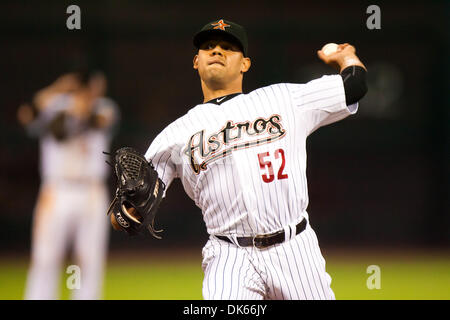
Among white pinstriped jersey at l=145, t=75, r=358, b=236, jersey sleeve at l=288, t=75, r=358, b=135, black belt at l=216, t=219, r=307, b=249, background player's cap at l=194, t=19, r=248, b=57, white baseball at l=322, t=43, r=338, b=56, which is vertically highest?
background player's cap at l=194, t=19, r=248, b=57

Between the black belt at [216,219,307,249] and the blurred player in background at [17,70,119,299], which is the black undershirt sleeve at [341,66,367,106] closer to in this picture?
the black belt at [216,219,307,249]

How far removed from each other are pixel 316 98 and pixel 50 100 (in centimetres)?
427

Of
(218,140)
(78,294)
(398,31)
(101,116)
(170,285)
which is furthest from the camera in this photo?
(398,31)

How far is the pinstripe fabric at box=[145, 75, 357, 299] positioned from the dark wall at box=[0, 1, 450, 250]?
696 centimetres

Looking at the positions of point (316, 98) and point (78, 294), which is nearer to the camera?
point (316, 98)

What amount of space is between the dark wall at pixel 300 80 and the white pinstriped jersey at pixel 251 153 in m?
6.94

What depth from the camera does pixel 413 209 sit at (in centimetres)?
1095

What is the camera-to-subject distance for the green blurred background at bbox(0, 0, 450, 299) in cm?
1034

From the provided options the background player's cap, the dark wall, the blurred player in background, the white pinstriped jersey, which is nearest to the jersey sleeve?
the white pinstriped jersey

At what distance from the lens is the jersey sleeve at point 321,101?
128 inches

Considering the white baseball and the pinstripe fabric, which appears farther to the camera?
the white baseball

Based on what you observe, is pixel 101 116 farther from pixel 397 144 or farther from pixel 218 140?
pixel 397 144

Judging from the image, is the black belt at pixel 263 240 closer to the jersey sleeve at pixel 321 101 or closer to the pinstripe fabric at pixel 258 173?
the pinstripe fabric at pixel 258 173

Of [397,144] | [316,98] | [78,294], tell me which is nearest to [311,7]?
[397,144]
